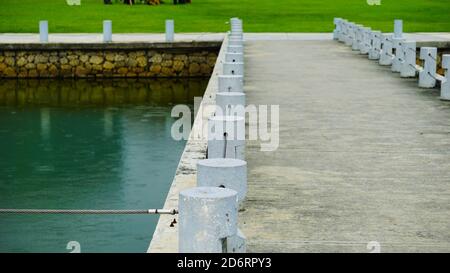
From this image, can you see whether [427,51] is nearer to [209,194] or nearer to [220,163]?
[220,163]

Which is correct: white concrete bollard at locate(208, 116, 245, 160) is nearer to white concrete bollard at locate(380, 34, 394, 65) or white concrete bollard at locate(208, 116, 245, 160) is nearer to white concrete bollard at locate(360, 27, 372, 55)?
white concrete bollard at locate(380, 34, 394, 65)

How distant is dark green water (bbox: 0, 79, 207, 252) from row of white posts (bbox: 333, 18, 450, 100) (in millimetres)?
5205

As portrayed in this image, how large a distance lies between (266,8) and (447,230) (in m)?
45.3

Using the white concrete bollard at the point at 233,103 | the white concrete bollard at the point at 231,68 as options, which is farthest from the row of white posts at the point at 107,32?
the white concrete bollard at the point at 233,103

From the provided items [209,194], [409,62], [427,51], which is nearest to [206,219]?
[209,194]

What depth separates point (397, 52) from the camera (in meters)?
23.2

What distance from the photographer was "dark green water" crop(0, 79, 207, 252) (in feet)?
49.0

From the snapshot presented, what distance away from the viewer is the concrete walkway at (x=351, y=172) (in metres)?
8.23

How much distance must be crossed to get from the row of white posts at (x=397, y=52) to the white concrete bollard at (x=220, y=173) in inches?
390

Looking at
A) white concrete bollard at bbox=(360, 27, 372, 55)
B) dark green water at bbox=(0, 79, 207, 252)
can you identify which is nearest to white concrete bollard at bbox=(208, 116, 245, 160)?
dark green water at bbox=(0, 79, 207, 252)

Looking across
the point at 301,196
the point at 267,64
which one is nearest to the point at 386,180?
the point at 301,196
